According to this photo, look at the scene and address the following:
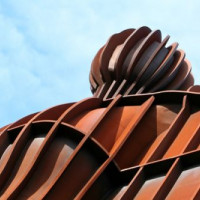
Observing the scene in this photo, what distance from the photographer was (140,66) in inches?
1064

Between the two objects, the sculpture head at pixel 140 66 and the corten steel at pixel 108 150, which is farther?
the sculpture head at pixel 140 66

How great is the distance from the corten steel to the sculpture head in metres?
4.30

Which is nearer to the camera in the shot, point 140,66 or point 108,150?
point 108,150

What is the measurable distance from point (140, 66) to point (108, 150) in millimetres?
8904

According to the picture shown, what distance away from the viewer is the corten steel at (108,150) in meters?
16.6

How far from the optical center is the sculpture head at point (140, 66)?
26.8 m

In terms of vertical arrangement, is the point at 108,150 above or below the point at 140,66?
below

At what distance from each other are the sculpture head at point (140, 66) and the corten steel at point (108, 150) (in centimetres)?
430

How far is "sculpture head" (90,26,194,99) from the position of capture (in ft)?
88.0

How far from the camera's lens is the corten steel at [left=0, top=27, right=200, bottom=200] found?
16.6 meters

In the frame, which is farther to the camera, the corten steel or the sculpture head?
the sculpture head

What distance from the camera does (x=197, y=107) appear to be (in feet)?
63.7

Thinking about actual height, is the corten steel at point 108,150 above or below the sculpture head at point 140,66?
below

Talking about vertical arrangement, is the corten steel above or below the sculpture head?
below
